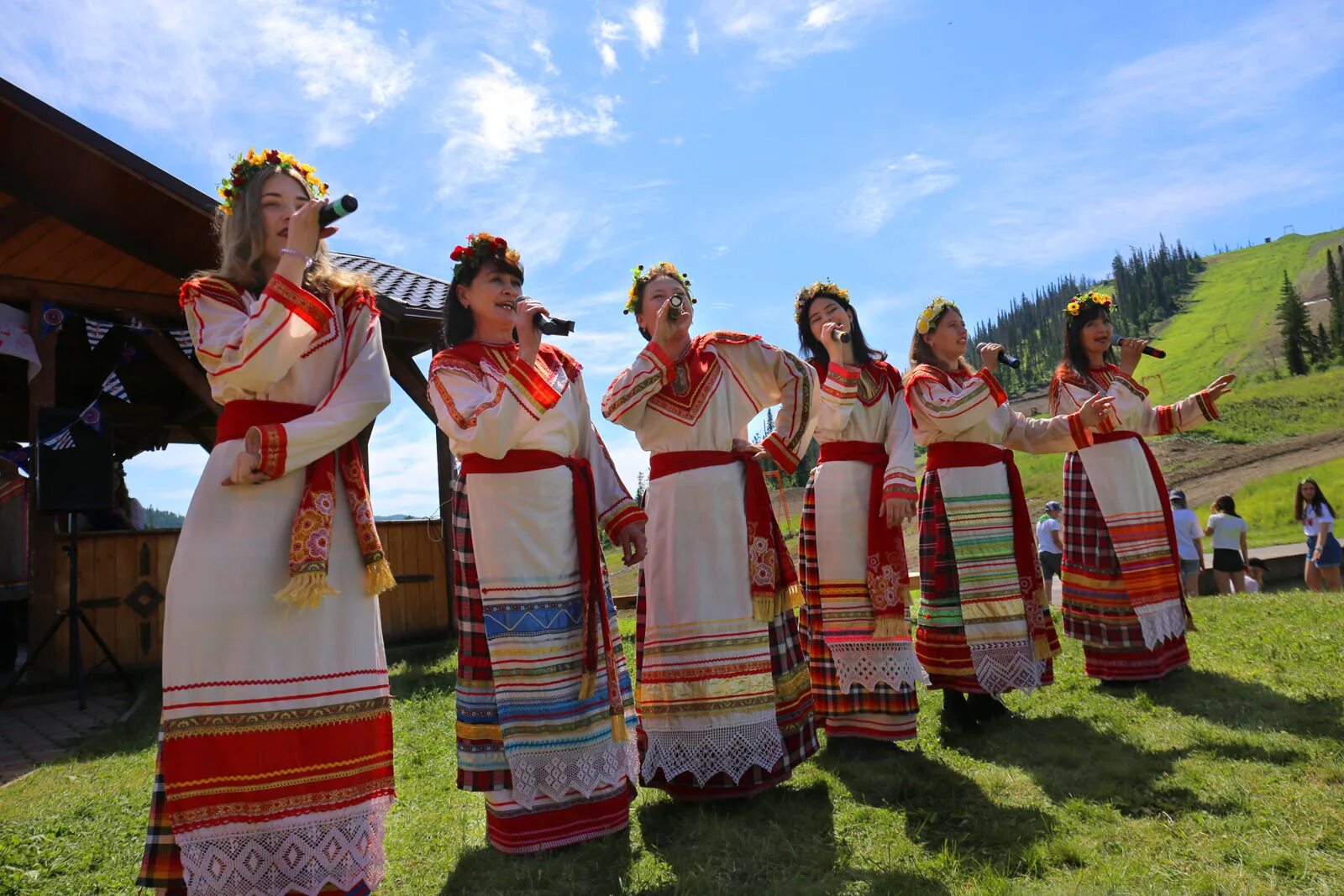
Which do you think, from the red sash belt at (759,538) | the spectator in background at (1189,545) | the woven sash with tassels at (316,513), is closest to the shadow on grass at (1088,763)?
the red sash belt at (759,538)

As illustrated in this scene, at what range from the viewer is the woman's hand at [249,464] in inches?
77.0

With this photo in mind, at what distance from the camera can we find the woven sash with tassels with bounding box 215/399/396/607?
200cm

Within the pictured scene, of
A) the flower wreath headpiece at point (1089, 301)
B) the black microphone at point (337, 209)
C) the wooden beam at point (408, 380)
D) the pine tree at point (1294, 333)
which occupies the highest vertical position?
the pine tree at point (1294, 333)

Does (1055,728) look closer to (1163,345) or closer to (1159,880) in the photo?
(1159,880)

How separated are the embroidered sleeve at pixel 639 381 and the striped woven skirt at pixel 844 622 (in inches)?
44.8

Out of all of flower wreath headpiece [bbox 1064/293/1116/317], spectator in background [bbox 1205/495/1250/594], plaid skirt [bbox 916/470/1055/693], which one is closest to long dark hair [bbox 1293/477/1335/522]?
spectator in background [bbox 1205/495/1250/594]

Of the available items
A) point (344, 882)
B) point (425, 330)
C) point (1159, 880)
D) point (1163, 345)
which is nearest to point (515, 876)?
point (344, 882)

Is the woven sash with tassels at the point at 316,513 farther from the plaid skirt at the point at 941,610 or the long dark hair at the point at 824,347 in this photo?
the plaid skirt at the point at 941,610

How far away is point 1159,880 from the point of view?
219 cm

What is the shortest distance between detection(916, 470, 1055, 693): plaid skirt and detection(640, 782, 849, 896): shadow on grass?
3.60ft

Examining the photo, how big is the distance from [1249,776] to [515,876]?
2.55m

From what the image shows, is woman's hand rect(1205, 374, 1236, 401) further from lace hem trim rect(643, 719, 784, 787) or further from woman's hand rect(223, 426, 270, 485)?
woman's hand rect(223, 426, 270, 485)

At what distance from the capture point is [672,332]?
10.1ft

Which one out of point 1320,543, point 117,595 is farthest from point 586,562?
point 1320,543
